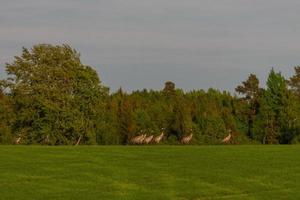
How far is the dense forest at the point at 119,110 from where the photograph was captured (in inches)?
2281

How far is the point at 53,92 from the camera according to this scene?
187ft

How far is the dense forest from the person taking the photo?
57938 mm

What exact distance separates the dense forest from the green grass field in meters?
26.3

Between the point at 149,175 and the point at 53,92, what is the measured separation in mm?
36139

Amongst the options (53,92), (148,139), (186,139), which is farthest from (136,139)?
(53,92)

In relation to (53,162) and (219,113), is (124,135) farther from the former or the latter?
(53,162)

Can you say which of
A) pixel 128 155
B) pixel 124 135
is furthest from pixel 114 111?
pixel 128 155

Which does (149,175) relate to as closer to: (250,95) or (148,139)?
(148,139)

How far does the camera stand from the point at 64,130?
2322 inches

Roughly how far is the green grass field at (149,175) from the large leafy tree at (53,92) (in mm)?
25752

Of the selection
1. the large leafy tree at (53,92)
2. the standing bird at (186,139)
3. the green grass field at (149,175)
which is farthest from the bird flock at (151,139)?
the green grass field at (149,175)

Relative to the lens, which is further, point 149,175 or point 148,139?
point 148,139

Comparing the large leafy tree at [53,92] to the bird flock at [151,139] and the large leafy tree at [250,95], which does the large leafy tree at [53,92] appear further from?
the large leafy tree at [250,95]

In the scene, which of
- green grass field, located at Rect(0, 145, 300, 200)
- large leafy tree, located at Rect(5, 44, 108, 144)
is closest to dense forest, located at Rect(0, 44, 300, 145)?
large leafy tree, located at Rect(5, 44, 108, 144)
